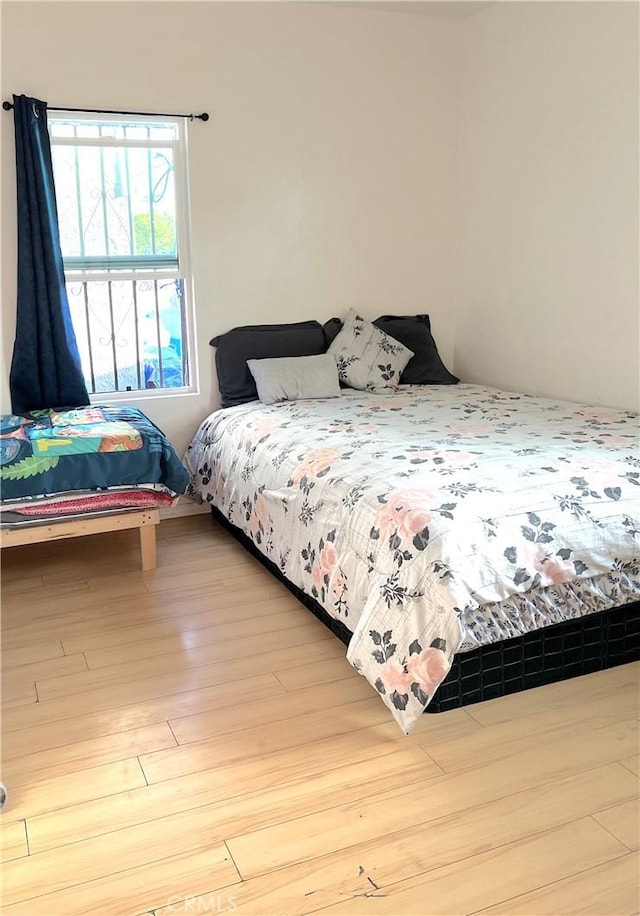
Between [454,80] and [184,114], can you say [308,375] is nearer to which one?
[184,114]

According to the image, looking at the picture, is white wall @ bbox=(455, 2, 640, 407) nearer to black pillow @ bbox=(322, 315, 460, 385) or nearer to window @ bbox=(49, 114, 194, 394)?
black pillow @ bbox=(322, 315, 460, 385)

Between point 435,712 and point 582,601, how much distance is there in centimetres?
54

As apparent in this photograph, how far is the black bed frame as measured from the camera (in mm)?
2277

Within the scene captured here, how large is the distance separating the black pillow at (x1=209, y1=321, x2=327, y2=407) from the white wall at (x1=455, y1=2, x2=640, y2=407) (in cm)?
111

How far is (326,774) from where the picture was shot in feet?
6.63

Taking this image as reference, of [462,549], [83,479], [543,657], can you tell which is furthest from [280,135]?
[543,657]

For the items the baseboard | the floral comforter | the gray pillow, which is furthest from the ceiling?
the baseboard

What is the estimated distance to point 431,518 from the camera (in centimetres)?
215

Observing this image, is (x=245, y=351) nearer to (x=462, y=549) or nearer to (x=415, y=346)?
(x=415, y=346)

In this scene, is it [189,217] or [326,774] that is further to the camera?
[189,217]

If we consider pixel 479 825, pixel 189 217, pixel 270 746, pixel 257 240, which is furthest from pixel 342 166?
pixel 479 825

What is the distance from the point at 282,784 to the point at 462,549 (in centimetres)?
75

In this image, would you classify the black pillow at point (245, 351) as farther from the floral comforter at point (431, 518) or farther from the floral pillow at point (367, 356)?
the floral comforter at point (431, 518)

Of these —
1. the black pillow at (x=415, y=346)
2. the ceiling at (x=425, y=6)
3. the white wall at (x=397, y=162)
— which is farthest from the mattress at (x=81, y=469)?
the ceiling at (x=425, y=6)
